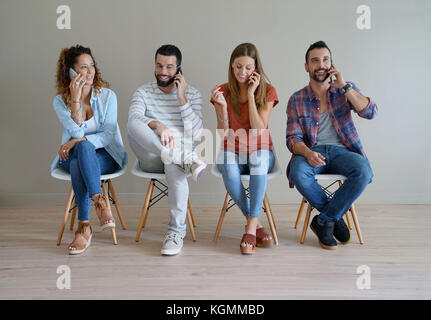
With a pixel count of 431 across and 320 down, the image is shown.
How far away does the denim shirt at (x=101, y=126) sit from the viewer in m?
2.54

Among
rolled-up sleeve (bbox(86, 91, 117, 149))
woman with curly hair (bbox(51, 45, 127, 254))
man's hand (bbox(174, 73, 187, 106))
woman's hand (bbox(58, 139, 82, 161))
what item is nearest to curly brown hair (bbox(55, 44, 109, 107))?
woman with curly hair (bbox(51, 45, 127, 254))

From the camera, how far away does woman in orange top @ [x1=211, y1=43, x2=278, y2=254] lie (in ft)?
8.03

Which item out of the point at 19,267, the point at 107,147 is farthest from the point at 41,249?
the point at 107,147

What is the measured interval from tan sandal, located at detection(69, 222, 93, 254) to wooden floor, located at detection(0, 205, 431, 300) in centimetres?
4

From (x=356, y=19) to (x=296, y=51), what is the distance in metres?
0.48

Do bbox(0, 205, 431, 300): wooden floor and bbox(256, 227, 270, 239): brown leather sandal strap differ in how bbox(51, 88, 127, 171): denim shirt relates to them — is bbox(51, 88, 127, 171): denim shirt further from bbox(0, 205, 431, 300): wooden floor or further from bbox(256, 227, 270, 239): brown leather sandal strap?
bbox(256, 227, 270, 239): brown leather sandal strap

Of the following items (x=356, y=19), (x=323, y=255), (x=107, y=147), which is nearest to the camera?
(x=323, y=255)

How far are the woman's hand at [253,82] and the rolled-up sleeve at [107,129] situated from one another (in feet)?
2.78

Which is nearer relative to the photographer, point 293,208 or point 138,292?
point 138,292

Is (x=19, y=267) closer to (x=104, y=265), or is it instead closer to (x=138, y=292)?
(x=104, y=265)

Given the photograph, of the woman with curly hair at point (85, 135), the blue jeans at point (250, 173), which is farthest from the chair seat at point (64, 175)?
the blue jeans at point (250, 173)

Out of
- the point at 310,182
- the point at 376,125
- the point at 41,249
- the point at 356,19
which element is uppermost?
the point at 356,19

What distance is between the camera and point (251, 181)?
7.98ft

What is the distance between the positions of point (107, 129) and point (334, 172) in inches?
53.9
